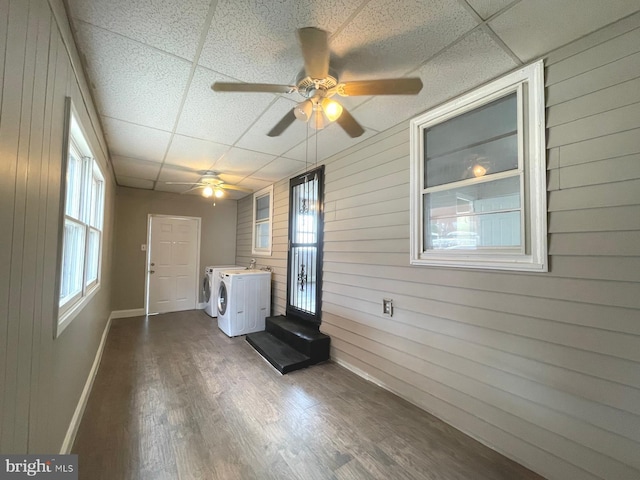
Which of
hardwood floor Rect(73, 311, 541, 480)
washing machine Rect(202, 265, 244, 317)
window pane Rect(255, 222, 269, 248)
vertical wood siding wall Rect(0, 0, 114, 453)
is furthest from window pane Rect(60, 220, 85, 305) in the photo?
window pane Rect(255, 222, 269, 248)

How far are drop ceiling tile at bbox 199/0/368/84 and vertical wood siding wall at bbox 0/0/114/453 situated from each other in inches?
28.0

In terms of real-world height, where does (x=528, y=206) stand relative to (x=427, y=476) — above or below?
above

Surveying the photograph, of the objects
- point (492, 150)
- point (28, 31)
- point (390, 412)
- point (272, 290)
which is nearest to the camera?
point (28, 31)

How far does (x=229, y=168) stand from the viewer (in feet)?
12.8

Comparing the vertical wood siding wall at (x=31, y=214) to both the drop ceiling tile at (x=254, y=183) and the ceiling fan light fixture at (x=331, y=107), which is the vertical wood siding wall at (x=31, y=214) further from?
the drop ceiling tile at (x=254, y=183)

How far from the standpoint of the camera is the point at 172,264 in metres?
5.48

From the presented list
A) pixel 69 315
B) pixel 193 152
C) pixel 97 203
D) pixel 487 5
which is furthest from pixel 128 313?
pixel 487 5

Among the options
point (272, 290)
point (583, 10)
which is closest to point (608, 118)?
point (583, 10)

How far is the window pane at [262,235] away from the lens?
504 centimetres

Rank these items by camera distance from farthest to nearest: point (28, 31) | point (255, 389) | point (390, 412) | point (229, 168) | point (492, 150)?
point (229, 168), point (255, 389), point (390, 412), point (492, 150), point (28, 31)

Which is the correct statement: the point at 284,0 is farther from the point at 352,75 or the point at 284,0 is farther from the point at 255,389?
the point at 255,389

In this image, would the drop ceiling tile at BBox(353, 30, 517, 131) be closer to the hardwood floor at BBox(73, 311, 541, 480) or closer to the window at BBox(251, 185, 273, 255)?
the hardwood floor at BBox(73, 311, 541, 480)

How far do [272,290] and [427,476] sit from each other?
11.0 ft

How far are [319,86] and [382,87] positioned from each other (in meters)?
0.39
